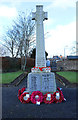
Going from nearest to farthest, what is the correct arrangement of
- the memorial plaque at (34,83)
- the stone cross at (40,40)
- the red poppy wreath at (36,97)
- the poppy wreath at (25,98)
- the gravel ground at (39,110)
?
the gravel ground at (39,110)
the red poppy wreath at (36,97)
the poppy wreath at (25,98)
the memorial plaque at (34,83)
the stone cross at (40,40)

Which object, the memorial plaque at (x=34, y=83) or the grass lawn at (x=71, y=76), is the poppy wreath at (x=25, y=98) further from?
the grass lawn at (x=71, y=76)

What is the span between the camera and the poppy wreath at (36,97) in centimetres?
549

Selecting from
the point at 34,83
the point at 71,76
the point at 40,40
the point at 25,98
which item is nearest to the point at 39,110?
the point at 25,98

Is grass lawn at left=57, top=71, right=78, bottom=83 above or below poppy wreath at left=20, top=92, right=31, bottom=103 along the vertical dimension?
below

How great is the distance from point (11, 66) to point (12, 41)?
16.6ft

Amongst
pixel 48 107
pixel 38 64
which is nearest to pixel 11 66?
Result: pixel 38 64

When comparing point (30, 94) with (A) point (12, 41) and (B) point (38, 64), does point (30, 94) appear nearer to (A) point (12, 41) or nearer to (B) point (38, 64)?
(B) point (38, 64)

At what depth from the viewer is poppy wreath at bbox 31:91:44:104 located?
549 centimetres

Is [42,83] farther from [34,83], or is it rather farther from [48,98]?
[48,98]

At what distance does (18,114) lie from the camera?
434 cm

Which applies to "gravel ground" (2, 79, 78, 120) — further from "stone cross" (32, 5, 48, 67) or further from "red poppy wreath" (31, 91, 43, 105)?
"stone cross" (32, 5, 48, 67)

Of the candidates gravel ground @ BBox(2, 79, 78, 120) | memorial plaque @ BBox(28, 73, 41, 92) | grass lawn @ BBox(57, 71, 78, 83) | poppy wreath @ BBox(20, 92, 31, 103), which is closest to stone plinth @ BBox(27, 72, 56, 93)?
memorial plaque @ BBox(28, 73, 41, 92)

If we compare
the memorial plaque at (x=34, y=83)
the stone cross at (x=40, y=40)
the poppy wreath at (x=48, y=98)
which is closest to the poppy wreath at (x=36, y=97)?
the poppy wreath at (x=48, y=98)

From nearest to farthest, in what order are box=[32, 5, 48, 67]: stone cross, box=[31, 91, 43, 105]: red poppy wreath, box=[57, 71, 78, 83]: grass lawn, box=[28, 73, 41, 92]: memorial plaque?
box=[31, 91, 43, 105]: red poppy wreath, box=[28, 73, 41, 92]: memorial plaque, box=[32, 5, 48, 67]: stone cross, box=[57, 71, 78, 83]: grass lawn
